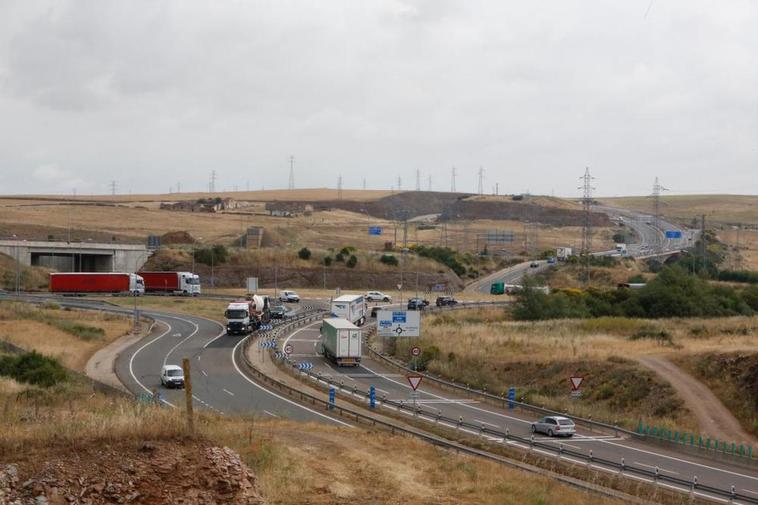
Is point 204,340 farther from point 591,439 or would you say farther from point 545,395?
point 591,439

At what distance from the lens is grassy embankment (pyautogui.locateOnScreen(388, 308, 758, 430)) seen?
48.2 meters

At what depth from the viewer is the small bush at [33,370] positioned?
→ 40691 millimetres

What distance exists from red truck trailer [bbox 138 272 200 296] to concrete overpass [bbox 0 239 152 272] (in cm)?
1725

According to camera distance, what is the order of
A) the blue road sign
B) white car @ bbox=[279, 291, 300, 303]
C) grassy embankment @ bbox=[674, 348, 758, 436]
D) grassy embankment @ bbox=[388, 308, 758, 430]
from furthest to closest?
white car @ bbox=[279, 291, 300, 303] < grassy embankment @ bbox=[388, 308, 758, 430] < the blue road sign < grassy embankment @ bbox=[674, 348, 758, 436]

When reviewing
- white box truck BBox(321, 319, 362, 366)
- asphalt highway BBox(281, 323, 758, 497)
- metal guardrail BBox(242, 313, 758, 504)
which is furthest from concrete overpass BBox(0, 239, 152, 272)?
metal guardrail BBox(242, 313, 758, 504)

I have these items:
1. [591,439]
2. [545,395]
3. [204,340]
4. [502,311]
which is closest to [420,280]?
[502,311]

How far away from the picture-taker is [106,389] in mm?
39125

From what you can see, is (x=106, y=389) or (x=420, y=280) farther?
(x=420, y=280)

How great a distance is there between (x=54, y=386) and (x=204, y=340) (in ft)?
97.6

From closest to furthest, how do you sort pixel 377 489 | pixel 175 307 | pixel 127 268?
pixel 377 489 → pixel 175 307 → pixel 127 268

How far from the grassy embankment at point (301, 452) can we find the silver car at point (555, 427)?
8.73 m

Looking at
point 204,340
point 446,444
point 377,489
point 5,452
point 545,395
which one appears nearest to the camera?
point 5,452

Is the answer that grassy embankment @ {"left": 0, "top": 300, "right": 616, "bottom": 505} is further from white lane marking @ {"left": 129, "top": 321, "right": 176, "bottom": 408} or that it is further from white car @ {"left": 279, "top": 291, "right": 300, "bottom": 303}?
white car @ {"left": 279, "top": 291, "right": 300, "bottom": 303}

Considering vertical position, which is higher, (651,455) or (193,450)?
(193,450)
